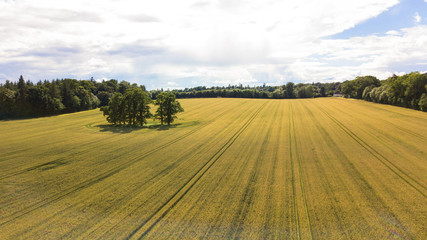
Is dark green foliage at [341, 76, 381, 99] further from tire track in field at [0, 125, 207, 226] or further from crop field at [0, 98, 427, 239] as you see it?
tire track in field at [0, 125, 207, 226]

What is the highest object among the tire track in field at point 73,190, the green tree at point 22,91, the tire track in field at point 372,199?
the green tree at point 22,91

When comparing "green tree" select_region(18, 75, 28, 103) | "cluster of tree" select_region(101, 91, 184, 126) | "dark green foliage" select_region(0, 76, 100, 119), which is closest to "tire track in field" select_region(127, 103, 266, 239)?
"cluster of tree" select_region(101, 91, 184, 126)

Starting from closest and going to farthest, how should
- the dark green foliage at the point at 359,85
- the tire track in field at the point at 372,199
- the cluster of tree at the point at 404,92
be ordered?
the tire track in field at the point at 372,199 < the cluster of tree at the point at 404,92 < the dark green foliage at the point at 359,85

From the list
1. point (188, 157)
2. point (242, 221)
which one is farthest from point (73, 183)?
point (242, 221)

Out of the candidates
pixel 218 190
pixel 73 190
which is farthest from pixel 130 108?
pixel 218 190

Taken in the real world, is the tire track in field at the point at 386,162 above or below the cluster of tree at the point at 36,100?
below

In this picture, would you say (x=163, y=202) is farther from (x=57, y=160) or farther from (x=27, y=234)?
(x=57, y=160)

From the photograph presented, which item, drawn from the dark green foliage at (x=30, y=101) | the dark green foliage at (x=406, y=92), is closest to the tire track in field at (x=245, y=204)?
the dark green foliage at (x=406, y=92)

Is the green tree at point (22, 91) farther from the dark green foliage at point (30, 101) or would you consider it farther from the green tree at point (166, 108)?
the green tree at point (166, 108)

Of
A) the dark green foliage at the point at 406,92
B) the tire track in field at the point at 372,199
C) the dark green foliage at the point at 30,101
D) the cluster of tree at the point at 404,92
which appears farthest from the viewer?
the dark green foliage at the point at 30,101
